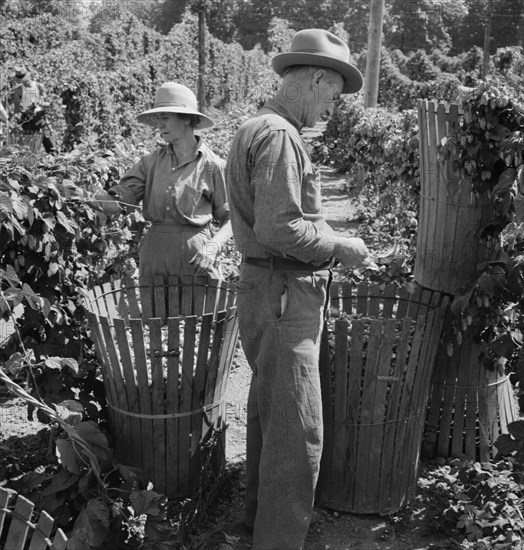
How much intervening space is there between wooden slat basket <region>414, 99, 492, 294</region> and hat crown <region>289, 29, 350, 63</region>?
88 centimetres

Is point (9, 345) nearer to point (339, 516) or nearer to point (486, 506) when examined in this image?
point (339, 516)

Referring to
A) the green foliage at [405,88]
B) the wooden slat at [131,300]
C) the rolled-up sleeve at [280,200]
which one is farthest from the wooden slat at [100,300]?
the green foliage at [405,88]

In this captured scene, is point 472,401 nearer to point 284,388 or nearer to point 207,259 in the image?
point 284,388

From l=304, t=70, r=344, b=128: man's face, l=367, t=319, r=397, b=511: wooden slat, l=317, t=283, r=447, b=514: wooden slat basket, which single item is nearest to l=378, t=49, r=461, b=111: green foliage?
l=317, t=283, r=447, b=514: wooden slat basket

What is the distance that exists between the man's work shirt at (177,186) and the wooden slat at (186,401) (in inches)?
40.6

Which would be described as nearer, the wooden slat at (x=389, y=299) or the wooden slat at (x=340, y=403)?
the wooden slat at (x=340, y=403)

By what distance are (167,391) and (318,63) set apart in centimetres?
138

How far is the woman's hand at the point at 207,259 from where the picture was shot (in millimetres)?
3713

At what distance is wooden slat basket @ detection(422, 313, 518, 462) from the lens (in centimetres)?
352

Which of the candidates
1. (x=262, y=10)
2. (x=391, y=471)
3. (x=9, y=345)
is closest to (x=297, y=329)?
(x=391, y=471)

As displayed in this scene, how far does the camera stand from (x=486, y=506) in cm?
288

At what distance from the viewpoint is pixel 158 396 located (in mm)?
3061

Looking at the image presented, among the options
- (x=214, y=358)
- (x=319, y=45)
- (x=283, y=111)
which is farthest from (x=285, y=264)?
(x=319, y=45)

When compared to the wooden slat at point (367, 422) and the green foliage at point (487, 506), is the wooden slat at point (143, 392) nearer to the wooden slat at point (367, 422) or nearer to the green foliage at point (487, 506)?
the wooden slat at point (367, 422)
